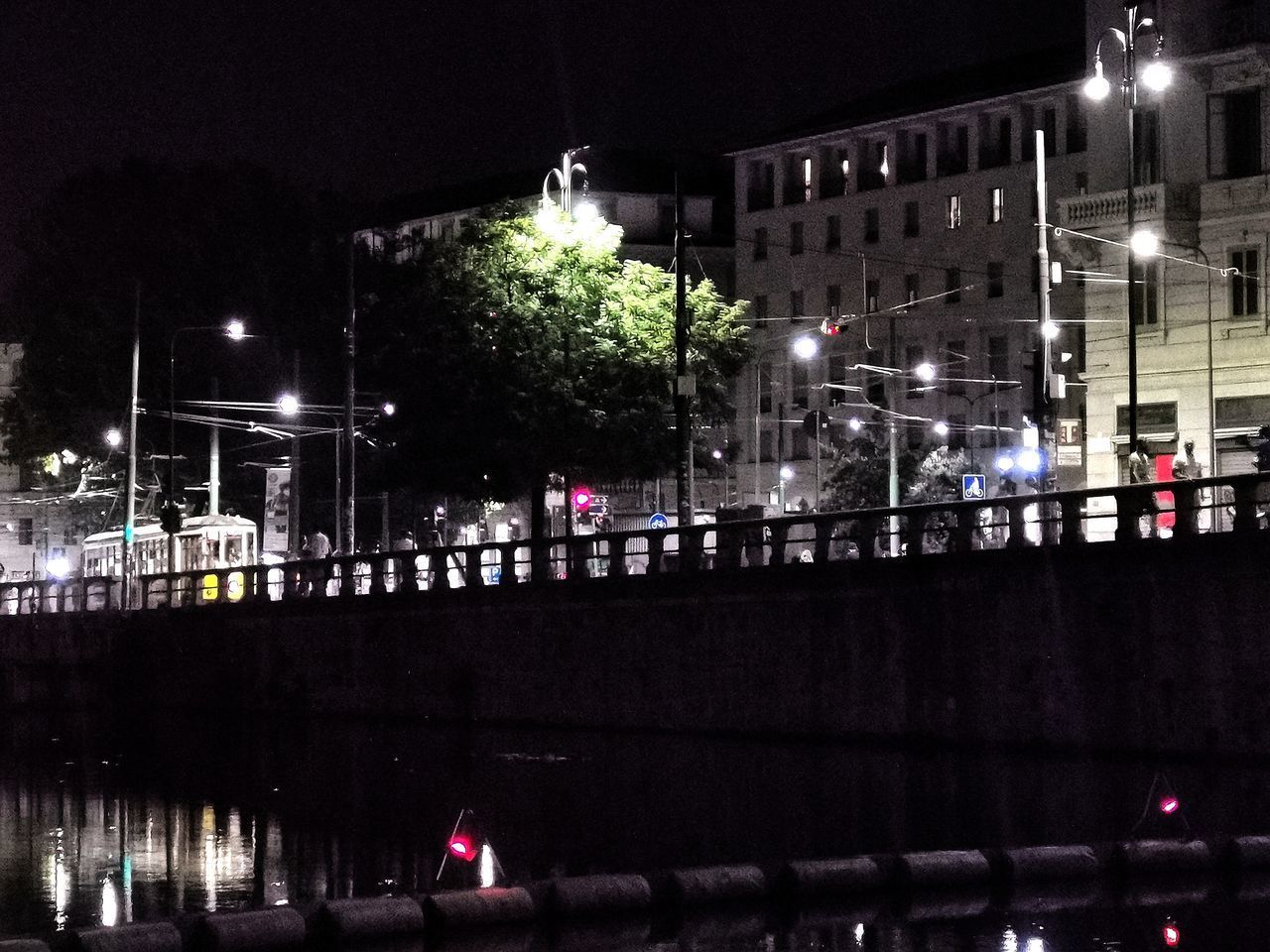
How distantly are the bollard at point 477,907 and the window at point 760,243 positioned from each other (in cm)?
8837

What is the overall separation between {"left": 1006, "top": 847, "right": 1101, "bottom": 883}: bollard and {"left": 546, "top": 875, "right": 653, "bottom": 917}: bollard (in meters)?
3.12

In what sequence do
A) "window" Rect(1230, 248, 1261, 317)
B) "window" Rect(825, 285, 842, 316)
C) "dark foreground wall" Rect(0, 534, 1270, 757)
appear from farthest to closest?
"window" Rect(825, 285, 842, 316)
"window" Rect(1230, 248, 1261, 317)
"dark foreground wall" Rect(0, 534, 1270, 757)

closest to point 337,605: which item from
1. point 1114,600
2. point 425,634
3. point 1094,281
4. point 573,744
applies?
point 425,634

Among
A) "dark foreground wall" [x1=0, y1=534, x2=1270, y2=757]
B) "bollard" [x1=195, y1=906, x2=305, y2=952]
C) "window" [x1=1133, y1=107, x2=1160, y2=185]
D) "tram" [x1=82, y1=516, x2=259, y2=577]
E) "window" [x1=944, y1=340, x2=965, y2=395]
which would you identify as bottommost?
"bollard" [x1=195, y1=906, x2=305, y2=952]

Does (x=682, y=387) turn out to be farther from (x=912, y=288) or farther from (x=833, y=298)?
(x=833, y=298)

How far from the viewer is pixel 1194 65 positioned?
5969cm

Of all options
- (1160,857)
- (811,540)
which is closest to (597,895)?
(1160,857)

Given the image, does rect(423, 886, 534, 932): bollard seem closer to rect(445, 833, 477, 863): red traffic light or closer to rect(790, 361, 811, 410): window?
rect(445, 833, 477, 863): red traffic light

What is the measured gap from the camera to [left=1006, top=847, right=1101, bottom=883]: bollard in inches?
761

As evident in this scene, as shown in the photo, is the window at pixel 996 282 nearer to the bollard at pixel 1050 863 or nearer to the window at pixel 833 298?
the window at pixel 833 298

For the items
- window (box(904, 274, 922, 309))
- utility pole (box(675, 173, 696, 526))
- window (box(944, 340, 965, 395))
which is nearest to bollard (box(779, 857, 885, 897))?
utility pole (box(675, 173, 696, 526))

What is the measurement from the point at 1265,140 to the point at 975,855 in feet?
143

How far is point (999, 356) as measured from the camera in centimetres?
9331

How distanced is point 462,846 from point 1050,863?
4586 millimetres
